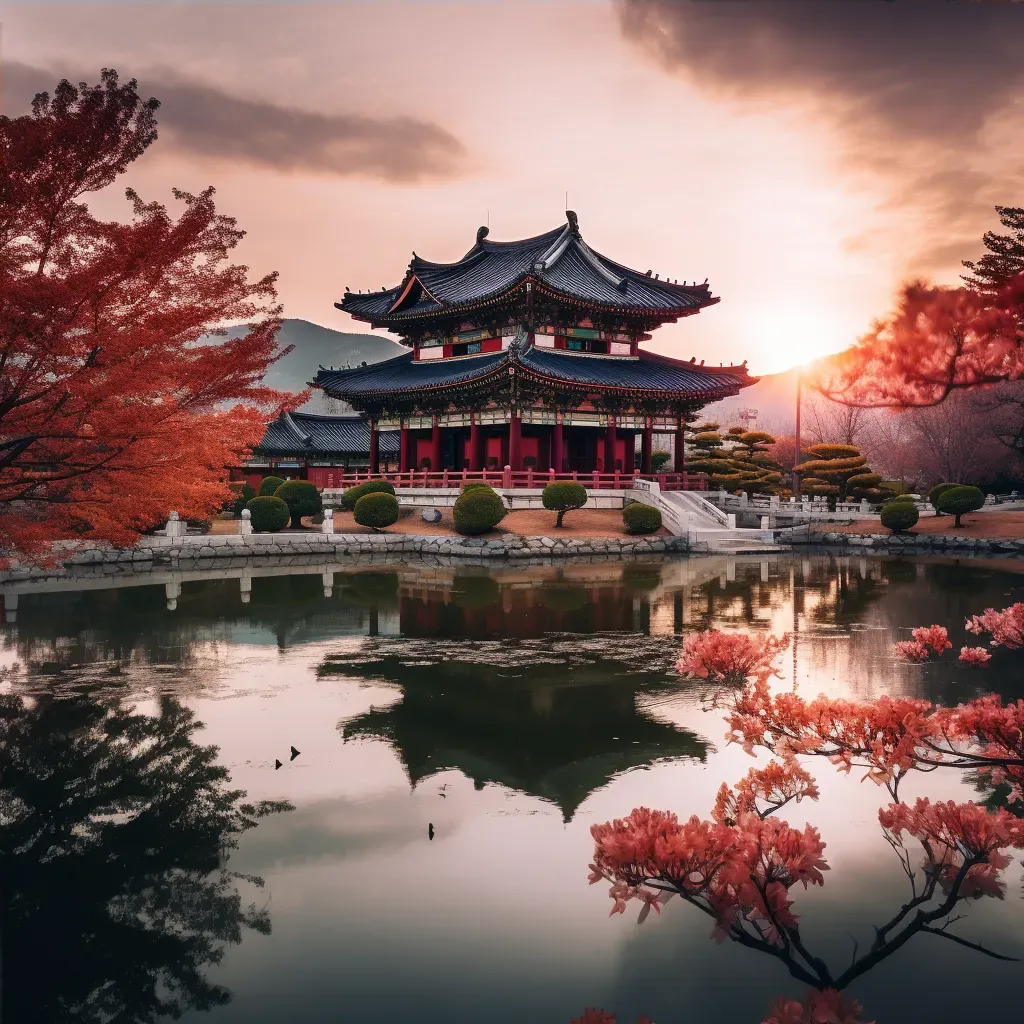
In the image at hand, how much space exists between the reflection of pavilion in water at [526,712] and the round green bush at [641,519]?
18850 mm

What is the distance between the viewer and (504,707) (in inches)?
420

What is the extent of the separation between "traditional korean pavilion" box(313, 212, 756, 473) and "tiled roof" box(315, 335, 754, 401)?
3.6 inches

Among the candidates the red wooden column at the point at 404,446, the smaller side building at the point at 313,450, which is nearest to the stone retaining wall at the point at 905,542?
the red wooden column at the point at 404,446

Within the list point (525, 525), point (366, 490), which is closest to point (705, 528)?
point (525, 525)

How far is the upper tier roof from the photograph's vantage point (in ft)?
133

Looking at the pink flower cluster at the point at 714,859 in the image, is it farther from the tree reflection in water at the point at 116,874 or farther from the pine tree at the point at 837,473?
the pine tree at the point at 837,473

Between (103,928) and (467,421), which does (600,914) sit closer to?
(103,928)

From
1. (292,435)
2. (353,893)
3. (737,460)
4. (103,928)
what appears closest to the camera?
(103,928)

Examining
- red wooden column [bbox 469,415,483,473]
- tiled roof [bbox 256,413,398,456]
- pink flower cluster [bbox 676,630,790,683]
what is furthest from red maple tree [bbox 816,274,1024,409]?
tiled roof [bbox 256,413,398,456]

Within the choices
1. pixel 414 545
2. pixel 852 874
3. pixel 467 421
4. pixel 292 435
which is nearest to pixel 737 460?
pixel 467 421

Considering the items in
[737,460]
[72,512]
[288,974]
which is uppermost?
[737,460]

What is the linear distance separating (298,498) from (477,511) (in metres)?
8.53

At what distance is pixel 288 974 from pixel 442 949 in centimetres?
97

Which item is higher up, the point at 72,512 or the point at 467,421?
the point at 467,421
